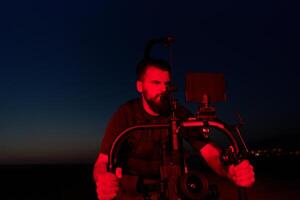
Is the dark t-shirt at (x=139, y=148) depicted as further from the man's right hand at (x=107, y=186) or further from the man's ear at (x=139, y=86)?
the man's right hand at (x=107, y=186)

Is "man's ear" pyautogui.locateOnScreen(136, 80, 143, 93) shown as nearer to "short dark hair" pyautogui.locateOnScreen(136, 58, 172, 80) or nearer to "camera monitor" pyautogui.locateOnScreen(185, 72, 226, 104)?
"short dark hair" pyautogui.locateOnScreen(136, 58, 172, 80)

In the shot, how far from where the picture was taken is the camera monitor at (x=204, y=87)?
2232 mm

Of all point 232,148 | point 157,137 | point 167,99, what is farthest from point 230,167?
point 157,137

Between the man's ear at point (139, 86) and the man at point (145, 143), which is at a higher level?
the man's ear at point (139, 86)

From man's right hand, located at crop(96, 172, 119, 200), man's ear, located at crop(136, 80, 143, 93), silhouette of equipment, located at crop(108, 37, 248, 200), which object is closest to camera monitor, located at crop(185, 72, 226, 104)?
silhouette of equipment, located at crop(108, 37, 248, 200)

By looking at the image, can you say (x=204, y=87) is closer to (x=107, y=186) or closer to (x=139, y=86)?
(x=107, y=186)

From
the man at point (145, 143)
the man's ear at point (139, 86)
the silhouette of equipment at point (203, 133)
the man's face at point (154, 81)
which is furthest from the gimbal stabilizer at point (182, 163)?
the man's ear at point (139, 86)

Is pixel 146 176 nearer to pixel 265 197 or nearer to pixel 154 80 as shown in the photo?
pixel 154 80

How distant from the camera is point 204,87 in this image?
225cm

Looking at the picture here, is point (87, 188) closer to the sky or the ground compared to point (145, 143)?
closer to the ground

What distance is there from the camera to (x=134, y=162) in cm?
339

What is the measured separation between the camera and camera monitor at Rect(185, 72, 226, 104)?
2.23 metres

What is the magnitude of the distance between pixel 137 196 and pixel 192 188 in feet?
3.39

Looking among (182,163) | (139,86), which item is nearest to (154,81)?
(139,86)
